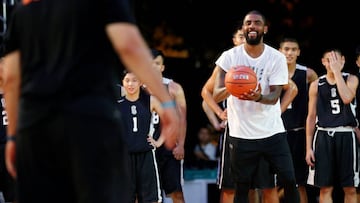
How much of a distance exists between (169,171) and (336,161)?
204 cm

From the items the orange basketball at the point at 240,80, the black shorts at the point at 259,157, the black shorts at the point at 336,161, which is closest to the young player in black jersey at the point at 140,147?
the black shorts at the point at 259,157

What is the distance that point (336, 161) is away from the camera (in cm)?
1010

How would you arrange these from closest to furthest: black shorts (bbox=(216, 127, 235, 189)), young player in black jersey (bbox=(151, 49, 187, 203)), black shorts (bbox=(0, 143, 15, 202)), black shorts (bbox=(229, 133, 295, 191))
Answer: black shorts (bbox=(229, 133, 295, 191)) < black shorts (bbox=(216, 127, 235, 189)) < black shorts (bbox=(0, 143, 15, 202)) < young player in black jersey (bbox=(151, 49, 187, 203))

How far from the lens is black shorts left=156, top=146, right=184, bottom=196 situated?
10297mm

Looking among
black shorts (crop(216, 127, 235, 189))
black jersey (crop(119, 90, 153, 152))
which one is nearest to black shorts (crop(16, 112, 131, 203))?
black jersey (crop(119, 90, 153, 152))

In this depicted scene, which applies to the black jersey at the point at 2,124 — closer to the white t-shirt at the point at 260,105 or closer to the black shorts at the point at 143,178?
the black shorts at the point at 143,178

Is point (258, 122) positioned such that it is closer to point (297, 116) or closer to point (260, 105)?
point (260, 105)

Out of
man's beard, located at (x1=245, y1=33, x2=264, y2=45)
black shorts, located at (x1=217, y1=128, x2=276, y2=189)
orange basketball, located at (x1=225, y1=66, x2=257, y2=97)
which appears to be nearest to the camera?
orange basketball, located at (x1=225, y1=66, x2=257, y2=97)

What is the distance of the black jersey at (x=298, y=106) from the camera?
414 inches

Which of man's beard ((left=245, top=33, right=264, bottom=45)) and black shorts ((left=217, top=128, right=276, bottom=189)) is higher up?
man's beard ((left=245, top=33, right=264, bottom=45))

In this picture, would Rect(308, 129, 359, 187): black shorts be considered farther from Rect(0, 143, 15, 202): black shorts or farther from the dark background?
the dark background

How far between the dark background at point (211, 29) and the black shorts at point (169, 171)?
431cm

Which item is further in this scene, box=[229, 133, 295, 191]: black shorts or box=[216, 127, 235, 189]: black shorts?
box=[216, 127, 235, 189]: black shorts

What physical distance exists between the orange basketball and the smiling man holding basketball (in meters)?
0.22
